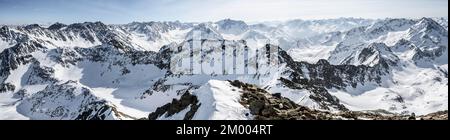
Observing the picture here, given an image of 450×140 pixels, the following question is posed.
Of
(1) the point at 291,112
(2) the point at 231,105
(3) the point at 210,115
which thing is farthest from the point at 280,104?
(3) the point at 210,115

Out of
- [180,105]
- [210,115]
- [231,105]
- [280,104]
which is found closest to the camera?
[210,115]

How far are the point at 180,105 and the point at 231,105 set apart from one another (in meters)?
11.8

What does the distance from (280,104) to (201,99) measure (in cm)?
649
